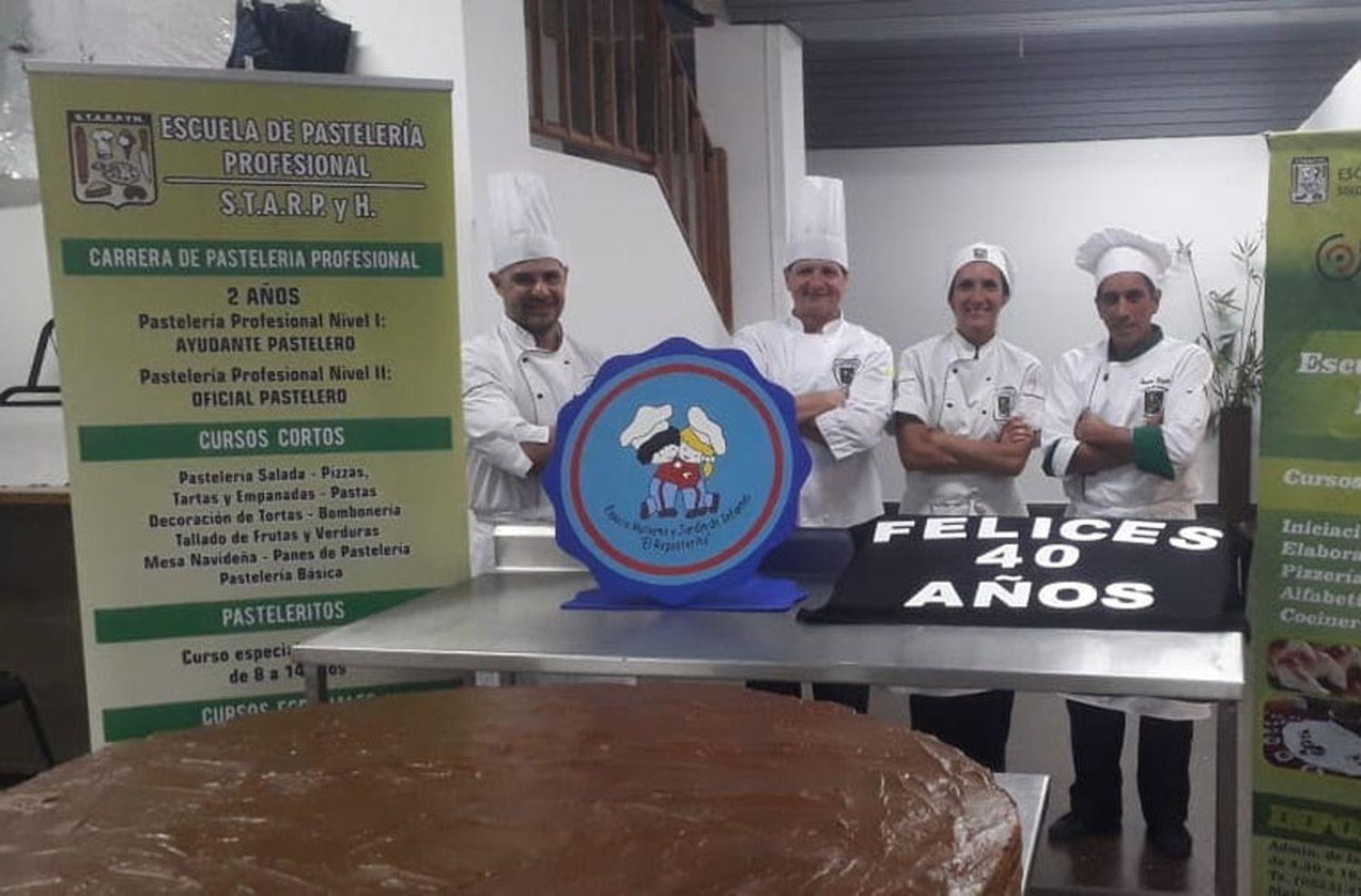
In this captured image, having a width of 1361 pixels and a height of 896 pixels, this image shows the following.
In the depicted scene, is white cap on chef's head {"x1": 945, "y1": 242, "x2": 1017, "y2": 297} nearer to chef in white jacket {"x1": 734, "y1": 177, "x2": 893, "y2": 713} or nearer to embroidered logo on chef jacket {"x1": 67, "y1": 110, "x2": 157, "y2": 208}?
chef in white jacket {"x1": 734, "y1": 177, "x2": 893, "y2": 713}

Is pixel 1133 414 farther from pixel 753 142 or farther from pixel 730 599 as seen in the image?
pixel 753 142

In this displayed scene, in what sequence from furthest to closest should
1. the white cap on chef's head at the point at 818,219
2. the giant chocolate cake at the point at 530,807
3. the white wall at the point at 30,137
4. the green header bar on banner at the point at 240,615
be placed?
the white cap on chef's head at the point at 818,219 → the white wall at the point at 30,137 → the green header bar on banner at the point at 240,615 → the giant chocolate cake at the point at 530,807

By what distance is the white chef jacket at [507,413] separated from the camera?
3004 mm

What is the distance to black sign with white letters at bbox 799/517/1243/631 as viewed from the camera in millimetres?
1749

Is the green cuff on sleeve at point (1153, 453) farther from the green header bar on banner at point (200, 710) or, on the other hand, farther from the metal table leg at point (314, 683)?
the metal table leg at point (314, 683)

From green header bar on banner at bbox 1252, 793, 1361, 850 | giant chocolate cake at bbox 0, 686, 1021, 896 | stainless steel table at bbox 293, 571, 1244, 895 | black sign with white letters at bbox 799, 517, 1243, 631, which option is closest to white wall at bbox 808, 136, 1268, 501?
green header bar on banner at bbox 1252, 793, 1361, 850

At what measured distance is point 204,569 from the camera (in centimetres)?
206

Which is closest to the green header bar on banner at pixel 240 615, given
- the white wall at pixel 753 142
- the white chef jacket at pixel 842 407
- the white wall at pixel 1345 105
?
the white chef jacket at pixel 842 407

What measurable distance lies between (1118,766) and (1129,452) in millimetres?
775

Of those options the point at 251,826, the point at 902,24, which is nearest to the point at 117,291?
the point at 251,826

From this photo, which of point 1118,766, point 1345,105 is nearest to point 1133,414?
point 1118,766

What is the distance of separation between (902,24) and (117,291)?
425cm

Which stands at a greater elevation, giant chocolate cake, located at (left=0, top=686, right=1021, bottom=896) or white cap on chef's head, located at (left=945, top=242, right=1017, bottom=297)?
white cap on chef's head, located at (left=945, top=242, right=1017, bottom=297)

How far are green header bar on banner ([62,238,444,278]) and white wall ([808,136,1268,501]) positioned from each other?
510 centimetres
